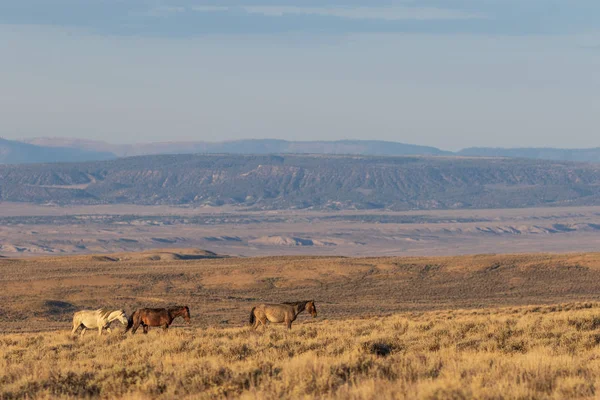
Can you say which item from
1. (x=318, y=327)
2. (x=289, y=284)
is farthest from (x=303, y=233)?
(x=318, y=327)

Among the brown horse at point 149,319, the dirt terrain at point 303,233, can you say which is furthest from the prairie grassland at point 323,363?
the dirt terrain at point 303,233

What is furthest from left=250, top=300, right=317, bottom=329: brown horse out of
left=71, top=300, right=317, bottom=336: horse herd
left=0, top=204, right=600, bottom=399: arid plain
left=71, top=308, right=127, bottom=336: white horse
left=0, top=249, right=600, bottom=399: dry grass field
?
left=71, top=308, right=127, bottom=336: white horse

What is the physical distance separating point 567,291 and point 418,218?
449ft

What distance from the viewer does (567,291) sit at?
1930 inches

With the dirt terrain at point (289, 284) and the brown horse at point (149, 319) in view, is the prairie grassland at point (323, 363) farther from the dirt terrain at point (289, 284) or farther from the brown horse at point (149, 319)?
the dirt terrain at point (289, 284)

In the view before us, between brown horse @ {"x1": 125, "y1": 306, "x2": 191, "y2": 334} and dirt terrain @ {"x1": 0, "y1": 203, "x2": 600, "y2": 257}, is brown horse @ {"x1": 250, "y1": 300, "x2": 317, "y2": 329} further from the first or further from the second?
dirt terrain @ {"x1": 0, "y1": 203, "x2": 600, "y2": 257}

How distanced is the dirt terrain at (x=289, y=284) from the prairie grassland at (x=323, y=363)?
17.0 metres

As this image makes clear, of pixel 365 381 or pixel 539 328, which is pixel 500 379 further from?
pixel 539 328

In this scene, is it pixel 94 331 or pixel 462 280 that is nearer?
pixel 94 331

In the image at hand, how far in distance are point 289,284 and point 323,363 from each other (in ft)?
125

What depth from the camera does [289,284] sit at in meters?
52.0

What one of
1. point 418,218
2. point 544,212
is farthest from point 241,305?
point 544,212

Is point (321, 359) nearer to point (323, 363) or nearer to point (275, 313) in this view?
point (323, 363)

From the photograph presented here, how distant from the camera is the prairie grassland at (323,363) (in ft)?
40.4
